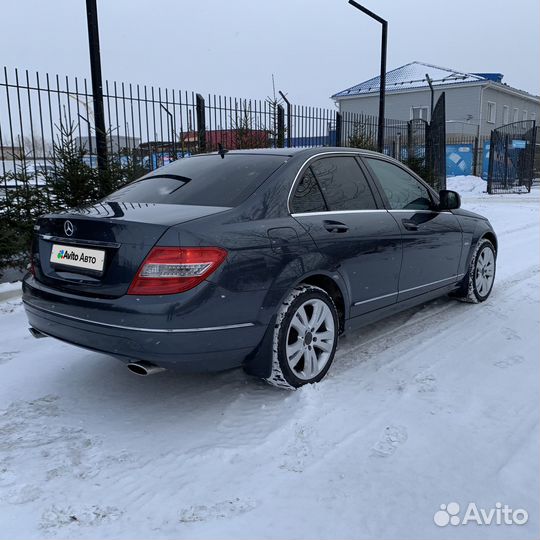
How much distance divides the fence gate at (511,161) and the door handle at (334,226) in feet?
59.9

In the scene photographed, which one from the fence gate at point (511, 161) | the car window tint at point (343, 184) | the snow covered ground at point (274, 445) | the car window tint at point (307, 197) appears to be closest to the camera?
the snow covered ground at point (274, 445)

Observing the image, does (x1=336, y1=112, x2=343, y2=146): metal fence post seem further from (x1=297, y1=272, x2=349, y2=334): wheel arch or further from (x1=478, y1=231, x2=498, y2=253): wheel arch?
(x1=297, y1=272, x2=349, y2=334): wheel arch

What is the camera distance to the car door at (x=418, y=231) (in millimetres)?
4176

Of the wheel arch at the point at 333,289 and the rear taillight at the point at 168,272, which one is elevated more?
the rear taillight at the point at 168,272

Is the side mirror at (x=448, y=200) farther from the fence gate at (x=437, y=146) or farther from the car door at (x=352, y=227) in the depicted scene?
the fence gate at (x=437, y=146)

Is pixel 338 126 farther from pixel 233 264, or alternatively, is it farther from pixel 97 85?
pixel 233 264

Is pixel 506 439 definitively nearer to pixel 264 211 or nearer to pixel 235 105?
pixel 264 211

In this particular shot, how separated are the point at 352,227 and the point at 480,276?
2336mm

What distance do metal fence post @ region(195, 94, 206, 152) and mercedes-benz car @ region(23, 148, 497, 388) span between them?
501cm

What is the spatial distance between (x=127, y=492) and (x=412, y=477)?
4.25 ft

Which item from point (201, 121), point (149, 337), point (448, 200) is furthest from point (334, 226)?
point (201, 121)

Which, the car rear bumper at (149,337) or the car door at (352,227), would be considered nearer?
the car rear bumper at (149,337)

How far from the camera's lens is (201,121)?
8.85 meters

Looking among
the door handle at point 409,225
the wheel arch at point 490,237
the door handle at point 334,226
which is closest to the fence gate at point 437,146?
the wheel arch at point 490,237
